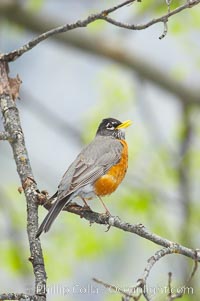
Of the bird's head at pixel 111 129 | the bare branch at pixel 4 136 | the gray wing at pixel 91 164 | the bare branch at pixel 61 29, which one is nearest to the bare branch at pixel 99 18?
the bare branch at pixel 61 29

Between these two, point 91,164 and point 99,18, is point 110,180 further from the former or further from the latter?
point 99,18

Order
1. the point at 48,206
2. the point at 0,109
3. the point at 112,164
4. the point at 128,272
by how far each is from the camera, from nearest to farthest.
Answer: the point at 48,206 < the point at 0,109 < the point at 112,164 < the point at 128,272

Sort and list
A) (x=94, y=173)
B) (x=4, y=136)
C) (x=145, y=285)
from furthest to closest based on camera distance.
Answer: (x=94, y=173) < (x=4, y=136) < (x=145, y=285)

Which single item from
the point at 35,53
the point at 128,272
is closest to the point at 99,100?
the point at 128,272

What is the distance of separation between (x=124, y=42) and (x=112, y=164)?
343 centimetres

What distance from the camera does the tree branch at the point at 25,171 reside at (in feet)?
10.7

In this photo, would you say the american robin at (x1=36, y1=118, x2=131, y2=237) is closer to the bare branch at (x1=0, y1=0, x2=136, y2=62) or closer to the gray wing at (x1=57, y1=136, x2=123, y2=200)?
the gray wing at (x1=57, y1=136, x2=123, y2=200)

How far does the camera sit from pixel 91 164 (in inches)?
199

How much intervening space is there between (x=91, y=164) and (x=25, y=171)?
1.08m

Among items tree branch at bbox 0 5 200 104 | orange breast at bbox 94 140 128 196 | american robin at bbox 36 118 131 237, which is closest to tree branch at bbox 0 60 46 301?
american robin at bbox 36 118 131 237

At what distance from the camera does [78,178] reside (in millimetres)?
4699

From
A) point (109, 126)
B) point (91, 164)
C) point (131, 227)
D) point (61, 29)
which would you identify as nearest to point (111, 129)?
point (109, 126)

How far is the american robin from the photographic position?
4.34m

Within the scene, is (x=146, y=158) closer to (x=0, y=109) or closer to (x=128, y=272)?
(x=128, y=272)
